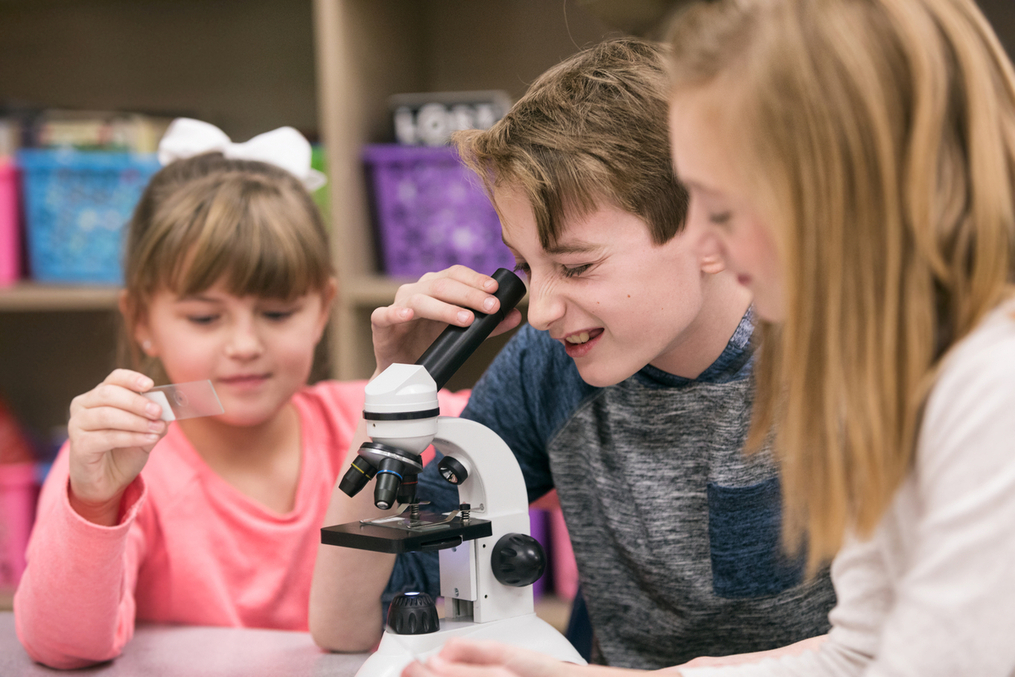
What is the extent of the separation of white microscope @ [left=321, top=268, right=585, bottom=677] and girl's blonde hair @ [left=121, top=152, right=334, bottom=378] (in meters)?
0.50

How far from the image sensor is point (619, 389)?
1074 millimetres

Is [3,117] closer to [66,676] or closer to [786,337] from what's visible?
[66,676]

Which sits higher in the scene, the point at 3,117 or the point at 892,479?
the point at 3,117

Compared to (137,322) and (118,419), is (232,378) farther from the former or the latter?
(118,419)

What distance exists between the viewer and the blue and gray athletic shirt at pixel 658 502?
979 millimetres

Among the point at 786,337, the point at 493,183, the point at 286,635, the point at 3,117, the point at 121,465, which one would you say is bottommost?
the point at 286,635

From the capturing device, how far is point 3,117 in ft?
6.24

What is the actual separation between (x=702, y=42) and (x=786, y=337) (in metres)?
0.22

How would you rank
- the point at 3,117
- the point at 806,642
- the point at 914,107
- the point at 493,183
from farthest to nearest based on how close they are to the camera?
the point at 3,117
the point at 493,183
the point at 806,642
the point at 914,107

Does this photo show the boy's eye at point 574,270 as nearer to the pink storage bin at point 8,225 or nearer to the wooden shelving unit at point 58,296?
the wooden shelving unit at point 58,296

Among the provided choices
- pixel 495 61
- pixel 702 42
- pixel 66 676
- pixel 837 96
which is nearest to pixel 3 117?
pixel 495 61

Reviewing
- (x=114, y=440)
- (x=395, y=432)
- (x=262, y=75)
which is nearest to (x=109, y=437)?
(x=114, y=440)

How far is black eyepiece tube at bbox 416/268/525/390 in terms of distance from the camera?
865mm

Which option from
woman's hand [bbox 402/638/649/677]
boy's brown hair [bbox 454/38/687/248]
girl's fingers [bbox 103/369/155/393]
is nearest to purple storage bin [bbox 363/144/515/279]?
boy's brown hair [bbox 454/38/687/248]
